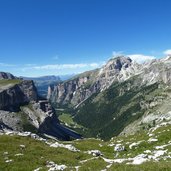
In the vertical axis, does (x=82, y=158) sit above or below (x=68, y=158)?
below

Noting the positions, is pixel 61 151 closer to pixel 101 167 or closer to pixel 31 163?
pixel 31 163

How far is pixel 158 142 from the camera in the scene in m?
51.3

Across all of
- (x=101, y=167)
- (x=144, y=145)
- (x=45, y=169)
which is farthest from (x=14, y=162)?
(x=144, y=145)

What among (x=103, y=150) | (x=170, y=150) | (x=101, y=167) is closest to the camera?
(x=101, y=167)

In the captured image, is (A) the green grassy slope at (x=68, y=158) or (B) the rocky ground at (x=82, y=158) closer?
(A) the green grassy slope at (x=68, y=158)

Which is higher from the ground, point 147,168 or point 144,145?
point 147,168

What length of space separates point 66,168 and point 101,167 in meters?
3.79

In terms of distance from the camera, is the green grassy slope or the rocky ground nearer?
the green grassy slope

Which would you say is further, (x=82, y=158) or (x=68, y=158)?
(x=82, y=158)

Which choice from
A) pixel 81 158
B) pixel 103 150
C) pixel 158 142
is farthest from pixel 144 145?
pixel 81 158

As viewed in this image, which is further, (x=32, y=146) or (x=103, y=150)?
(x=103, y=150)

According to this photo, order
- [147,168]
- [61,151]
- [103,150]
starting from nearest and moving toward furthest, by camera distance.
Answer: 1. [147,168]
2. [61,151]
3. [103,150]

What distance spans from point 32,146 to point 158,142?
2056 cm

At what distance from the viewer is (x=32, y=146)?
46906 mm
